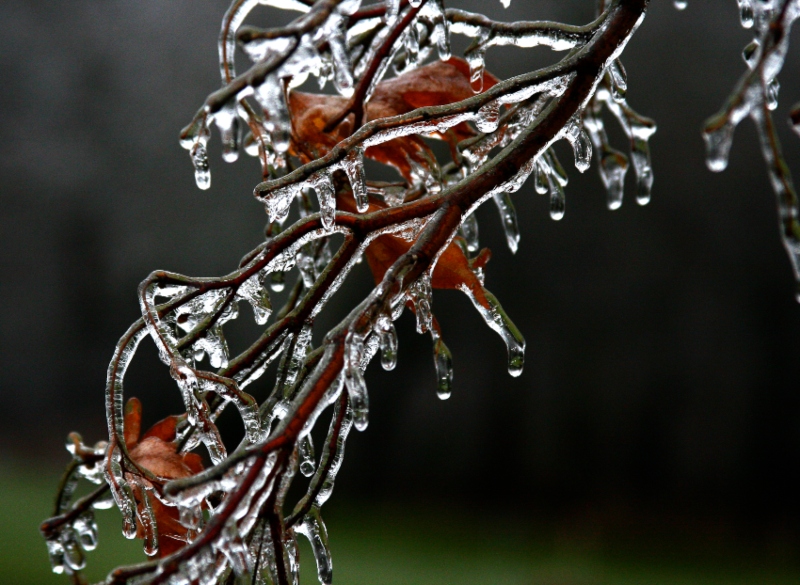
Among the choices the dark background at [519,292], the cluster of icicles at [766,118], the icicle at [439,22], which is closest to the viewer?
the cluster of icicles at [766,118]

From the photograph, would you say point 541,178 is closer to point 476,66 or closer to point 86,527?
point 476,66

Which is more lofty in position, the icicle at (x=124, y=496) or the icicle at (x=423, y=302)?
the icicle at (x=423, y=302)

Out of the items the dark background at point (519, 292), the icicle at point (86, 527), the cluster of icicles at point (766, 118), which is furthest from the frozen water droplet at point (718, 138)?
the dark background at point (519, 292)

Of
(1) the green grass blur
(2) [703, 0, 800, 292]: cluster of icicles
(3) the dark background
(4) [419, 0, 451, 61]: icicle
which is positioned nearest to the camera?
(2) [703, 0, 800, 292]: cluster of icicles

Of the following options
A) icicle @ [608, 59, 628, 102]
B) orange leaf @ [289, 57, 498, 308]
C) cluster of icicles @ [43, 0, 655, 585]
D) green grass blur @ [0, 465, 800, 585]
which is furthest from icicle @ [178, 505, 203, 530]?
green grass blur @ [0, 465, 800, 585]

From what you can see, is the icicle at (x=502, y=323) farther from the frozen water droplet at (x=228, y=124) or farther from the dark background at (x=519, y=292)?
the dark background at (x=519, y=292)

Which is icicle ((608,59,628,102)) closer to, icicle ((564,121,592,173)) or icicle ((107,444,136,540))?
icicle ((564,121,592,173))

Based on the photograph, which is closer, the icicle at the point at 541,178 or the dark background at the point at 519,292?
the icicle at the point at 541,178
